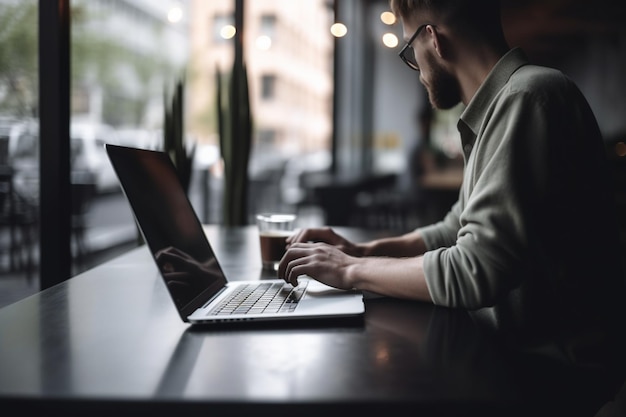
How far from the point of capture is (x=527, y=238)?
3.11ft

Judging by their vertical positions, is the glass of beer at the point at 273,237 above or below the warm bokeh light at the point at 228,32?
below

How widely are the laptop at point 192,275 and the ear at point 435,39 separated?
1.72 feet

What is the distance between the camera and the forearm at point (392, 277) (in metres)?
1.08

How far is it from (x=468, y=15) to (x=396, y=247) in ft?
2.09

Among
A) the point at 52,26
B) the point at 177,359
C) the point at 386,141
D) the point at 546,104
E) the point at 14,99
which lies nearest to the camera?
the point at 177,359

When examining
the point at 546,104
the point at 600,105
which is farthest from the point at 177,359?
the point at 600,105

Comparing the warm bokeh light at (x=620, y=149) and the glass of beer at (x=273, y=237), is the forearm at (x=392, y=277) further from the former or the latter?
the warm bokeh light at (x=620, y=149)

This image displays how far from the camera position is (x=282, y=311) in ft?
3.35

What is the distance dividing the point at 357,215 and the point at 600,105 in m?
7.39

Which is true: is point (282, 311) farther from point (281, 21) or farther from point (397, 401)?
point (281, 21)

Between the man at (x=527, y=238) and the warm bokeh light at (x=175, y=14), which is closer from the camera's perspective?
the man at (x=527, y=238)

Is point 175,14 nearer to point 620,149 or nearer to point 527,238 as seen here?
point 527,238

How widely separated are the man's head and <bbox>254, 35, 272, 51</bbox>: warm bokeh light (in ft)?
12.6

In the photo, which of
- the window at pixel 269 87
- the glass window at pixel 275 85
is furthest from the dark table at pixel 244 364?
the window at pixel 269 87
